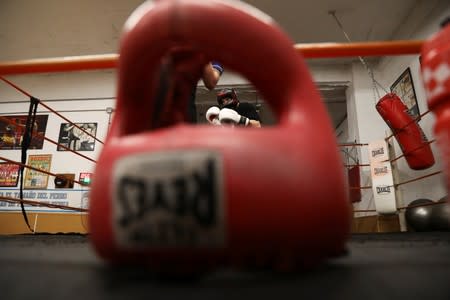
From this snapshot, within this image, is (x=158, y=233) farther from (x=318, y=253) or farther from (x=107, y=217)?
(x=318, y=253)

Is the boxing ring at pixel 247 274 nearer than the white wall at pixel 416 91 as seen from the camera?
Yes

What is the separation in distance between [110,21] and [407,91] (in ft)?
8.73

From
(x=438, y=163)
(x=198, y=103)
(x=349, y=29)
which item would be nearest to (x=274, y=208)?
(x=438, y=163)

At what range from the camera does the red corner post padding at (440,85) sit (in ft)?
1.56

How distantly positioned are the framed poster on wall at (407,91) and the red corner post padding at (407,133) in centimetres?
32

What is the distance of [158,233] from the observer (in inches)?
14.4

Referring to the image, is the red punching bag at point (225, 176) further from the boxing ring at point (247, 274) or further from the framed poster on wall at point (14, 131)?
the framed poster on wall at point (14, 131)

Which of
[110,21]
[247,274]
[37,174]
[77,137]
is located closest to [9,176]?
[37,174]

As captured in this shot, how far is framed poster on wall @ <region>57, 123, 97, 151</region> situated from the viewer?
323cm

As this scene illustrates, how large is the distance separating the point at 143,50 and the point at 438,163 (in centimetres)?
239

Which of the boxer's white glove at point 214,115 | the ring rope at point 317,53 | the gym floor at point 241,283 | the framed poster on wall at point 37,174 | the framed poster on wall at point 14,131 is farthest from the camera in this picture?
the framed poster on wall at point 14,131

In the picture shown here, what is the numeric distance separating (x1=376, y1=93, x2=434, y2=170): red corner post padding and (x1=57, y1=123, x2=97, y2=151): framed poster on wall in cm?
274

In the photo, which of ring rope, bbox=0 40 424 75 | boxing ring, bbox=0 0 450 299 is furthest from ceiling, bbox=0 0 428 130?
boxing ring, bbox=0 0 450 299

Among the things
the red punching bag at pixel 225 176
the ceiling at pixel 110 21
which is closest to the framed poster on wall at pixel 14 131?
the ceiling at pixel 110 21
